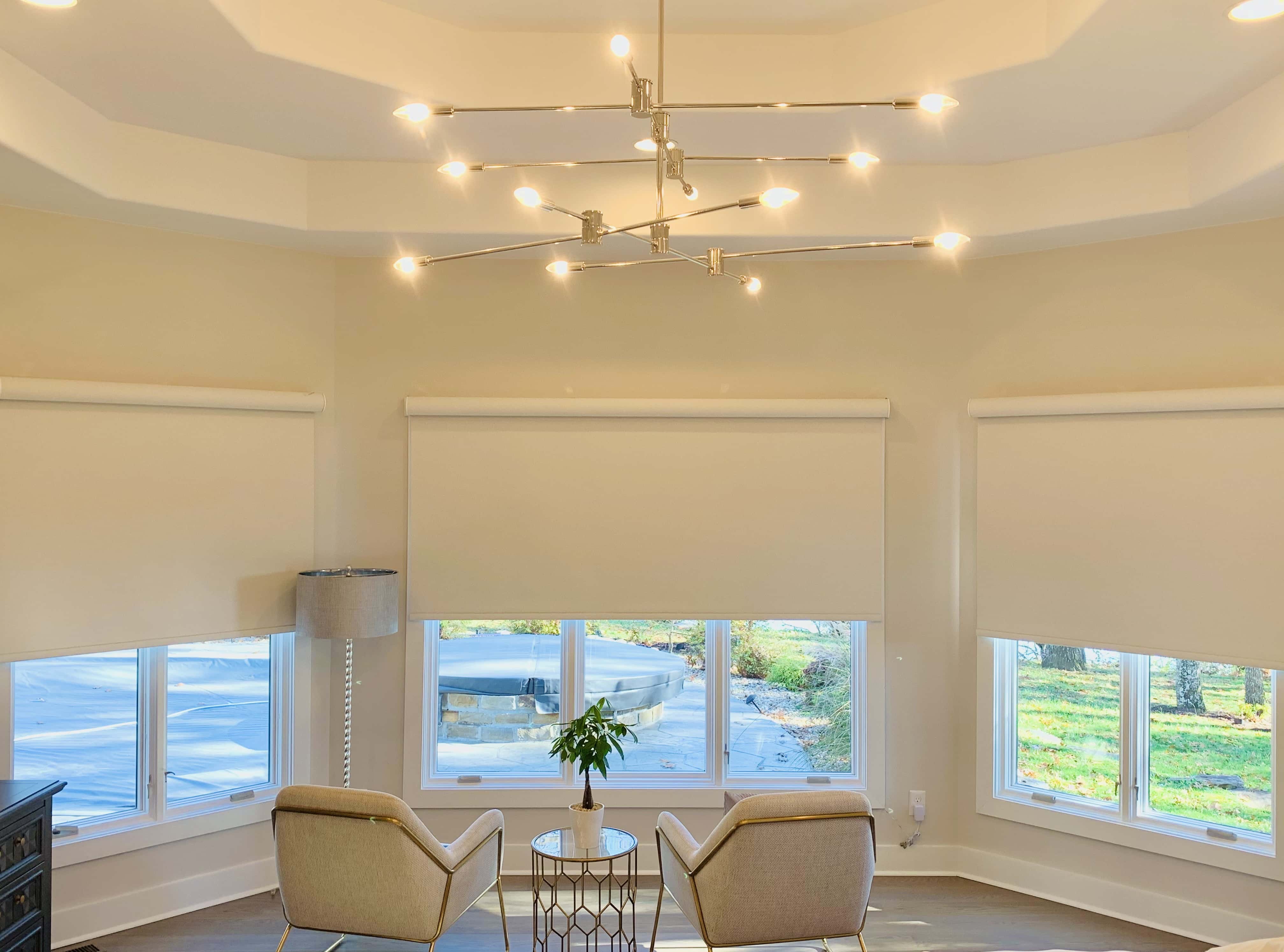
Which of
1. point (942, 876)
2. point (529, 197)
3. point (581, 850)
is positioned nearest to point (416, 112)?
point (529, 197)

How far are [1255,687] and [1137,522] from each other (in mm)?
850

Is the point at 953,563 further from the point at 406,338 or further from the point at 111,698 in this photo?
the point at 111,698

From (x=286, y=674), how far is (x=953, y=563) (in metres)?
3.39

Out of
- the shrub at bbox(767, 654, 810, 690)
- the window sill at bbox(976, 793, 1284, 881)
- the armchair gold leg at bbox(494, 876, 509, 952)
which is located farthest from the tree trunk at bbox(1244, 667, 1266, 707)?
the armchair gold leg at bbox(494, 876, 509, 952)

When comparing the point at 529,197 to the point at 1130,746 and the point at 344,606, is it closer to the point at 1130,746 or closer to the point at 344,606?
the point at 344,606

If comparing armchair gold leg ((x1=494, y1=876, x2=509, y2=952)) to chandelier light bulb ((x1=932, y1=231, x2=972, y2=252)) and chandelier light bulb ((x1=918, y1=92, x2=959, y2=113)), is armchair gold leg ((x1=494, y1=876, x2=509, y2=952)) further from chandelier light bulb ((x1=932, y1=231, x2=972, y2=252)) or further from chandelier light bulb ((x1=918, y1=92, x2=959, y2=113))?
chandelier light bulb ((x1=918, y1=92, x2=959, y2=113))

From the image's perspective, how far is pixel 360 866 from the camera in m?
3.55

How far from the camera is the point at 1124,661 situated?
4.71 metres

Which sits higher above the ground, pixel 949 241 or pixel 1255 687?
pixel 949 241

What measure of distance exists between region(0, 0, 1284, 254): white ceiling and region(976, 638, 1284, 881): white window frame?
2.09 metres

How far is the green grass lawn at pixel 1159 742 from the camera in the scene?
441 cm

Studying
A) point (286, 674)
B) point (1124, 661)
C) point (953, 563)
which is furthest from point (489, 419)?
point (1124, 661)

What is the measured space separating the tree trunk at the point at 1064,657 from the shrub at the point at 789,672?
1.16 metres

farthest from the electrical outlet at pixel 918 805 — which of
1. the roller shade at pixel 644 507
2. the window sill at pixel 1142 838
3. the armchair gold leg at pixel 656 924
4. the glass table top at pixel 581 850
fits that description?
the glass table top at pixel 581 850
